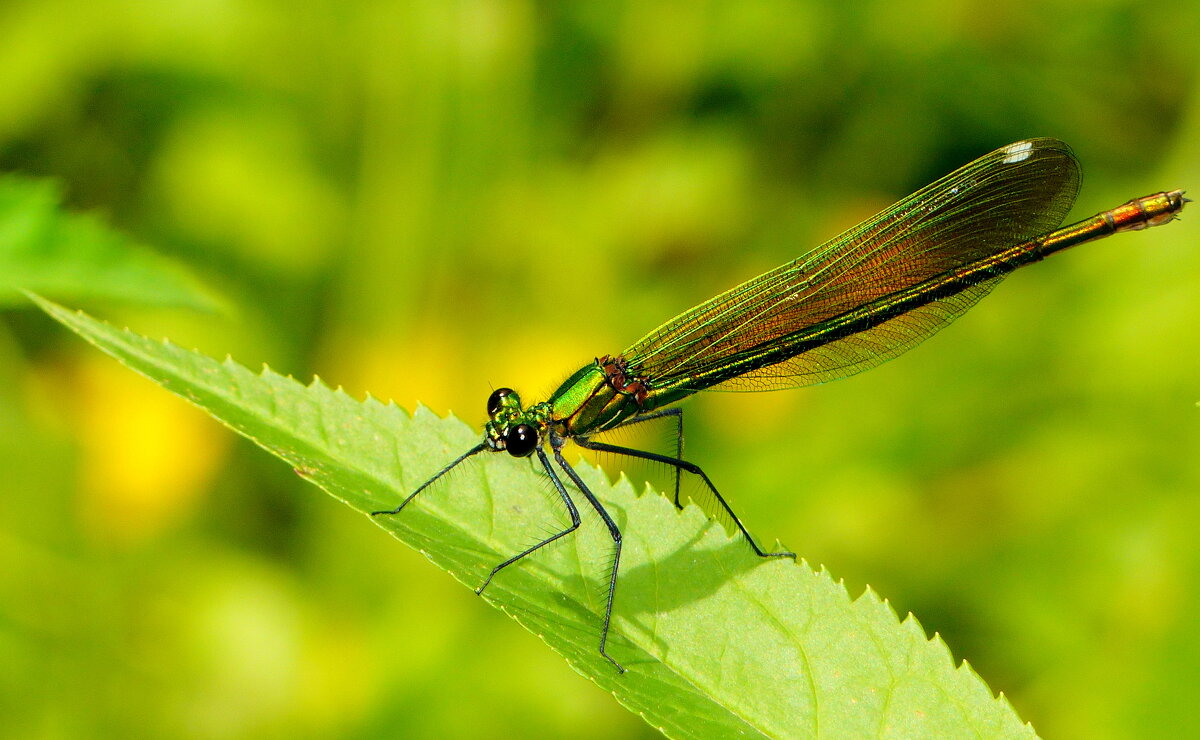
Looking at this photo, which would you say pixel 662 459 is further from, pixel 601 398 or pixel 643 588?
pixel 643 588

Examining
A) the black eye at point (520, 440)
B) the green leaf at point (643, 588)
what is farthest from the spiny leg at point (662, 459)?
the green leaf at point (643, 588)

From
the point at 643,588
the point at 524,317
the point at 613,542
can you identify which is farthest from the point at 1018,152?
the point at 524,317

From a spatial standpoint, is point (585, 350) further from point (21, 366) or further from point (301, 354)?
point (21, 366)

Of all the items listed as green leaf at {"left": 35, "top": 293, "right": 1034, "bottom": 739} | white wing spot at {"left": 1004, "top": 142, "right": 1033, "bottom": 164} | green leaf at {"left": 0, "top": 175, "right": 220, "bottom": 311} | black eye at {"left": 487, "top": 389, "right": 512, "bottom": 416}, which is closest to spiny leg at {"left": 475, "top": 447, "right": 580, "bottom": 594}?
green leaf at {"left": 35, "top": 293, "right": 1034, "bottom": 739}

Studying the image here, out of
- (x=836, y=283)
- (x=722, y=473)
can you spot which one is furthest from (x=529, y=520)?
(x=722, y=473)

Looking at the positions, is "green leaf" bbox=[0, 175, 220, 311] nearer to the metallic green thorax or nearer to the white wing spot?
the metallic green thorax

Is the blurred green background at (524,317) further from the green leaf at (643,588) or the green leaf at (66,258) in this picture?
the green leaf at (66,258)

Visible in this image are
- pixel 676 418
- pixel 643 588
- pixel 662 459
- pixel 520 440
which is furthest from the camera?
pixel 676 418
